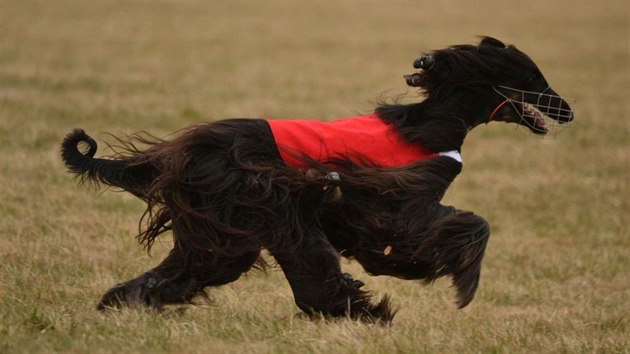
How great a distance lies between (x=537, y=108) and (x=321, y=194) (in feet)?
3.94

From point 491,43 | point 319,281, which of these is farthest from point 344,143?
point 491,43

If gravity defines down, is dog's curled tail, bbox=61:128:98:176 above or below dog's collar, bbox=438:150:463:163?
above

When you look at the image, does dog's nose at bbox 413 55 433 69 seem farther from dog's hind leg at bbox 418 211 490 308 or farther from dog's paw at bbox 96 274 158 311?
dog's paw at bbox 96 274 158 311

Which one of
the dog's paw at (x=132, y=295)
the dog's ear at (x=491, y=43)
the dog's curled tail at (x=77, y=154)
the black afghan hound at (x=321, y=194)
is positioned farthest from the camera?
the dog's ear at (x=491, y=43)

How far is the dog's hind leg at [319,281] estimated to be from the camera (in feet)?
15.4

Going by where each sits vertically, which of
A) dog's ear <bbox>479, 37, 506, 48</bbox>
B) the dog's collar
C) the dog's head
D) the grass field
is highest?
dog's ear <bbox>479, 37, 506, 48</bbox>

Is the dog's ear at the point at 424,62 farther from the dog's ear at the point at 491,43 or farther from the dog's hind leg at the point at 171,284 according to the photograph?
the dog's hind leg at the point at 171,284

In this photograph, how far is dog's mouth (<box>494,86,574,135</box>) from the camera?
5031 mm

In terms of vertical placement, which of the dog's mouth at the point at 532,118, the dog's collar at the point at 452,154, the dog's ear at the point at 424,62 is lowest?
the dog's collar at the point at 452,154

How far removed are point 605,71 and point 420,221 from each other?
15.2 metres

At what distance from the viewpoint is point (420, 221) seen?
4691 millimetres

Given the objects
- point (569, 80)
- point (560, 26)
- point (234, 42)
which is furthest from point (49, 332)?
point (560, 26)

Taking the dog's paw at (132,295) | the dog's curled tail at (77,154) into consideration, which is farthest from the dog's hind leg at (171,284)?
the dog's curled tail at (77,154)

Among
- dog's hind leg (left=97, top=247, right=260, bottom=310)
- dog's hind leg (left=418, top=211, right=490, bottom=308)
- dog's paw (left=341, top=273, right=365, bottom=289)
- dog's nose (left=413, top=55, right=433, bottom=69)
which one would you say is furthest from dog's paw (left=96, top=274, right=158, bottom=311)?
dog's nose (left=413, top=55, right=433, bottom=69)
